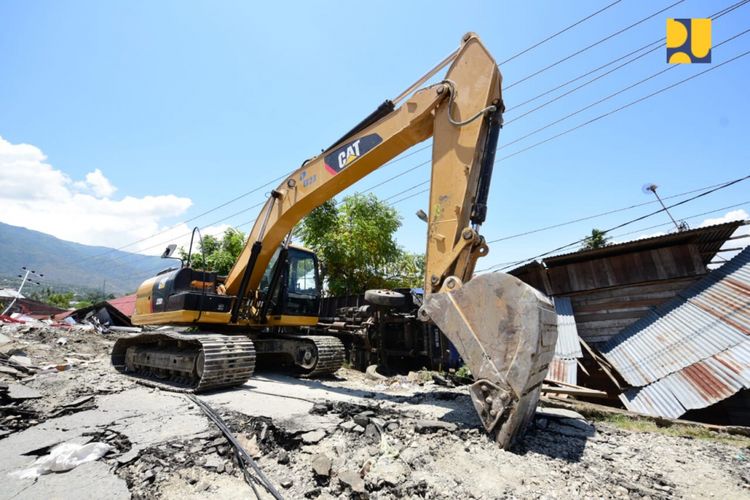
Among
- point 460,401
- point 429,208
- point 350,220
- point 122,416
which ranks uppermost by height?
point 350,220

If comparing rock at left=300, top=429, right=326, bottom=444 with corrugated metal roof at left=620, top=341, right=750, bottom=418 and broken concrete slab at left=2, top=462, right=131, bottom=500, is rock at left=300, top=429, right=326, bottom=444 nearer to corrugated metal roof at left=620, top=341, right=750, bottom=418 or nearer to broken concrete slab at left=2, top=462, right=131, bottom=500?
broken concrete slab at left=2, top=462, right=131, bottom=500

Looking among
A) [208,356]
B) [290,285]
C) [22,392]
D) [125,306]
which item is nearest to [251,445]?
[208,356]

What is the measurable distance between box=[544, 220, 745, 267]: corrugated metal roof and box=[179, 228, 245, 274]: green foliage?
16.5 metres

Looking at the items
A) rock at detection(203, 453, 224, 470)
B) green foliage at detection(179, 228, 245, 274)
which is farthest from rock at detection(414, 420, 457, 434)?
green foliage at detection(179, 228, 245, 274)

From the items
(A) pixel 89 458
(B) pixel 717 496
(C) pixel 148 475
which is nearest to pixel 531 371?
(B) pixel 717 496

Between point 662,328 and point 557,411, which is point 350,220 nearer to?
point 662,328

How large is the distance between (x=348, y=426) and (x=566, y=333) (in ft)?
19.2

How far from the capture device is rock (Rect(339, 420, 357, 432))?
11.8ft

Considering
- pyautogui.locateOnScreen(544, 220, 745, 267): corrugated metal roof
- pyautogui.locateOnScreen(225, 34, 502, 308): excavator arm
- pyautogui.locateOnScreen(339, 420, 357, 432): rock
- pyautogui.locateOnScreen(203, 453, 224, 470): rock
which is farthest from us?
pyautogui.locateOnScreen(544, 220, 745, 267): corrugated metal roof

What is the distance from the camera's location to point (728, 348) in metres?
5.34

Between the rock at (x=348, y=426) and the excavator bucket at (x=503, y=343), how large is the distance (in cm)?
120

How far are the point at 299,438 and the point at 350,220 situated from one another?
15874mm

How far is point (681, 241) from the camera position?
7.46m

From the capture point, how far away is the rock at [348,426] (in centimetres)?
359
